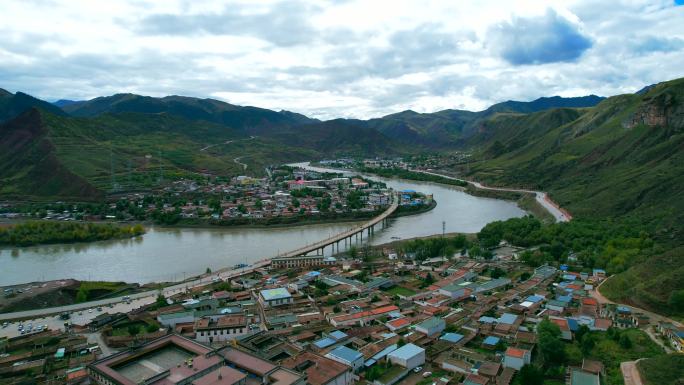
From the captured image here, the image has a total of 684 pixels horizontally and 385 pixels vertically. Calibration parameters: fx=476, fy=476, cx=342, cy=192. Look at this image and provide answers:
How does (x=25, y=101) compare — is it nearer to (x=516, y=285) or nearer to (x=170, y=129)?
(x=170, y=129)

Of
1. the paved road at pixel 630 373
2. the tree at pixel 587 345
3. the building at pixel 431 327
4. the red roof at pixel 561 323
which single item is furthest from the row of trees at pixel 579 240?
the building at pixel 431 327

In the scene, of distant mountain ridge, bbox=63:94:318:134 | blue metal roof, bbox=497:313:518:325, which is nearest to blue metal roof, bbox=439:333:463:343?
blue metal roof, bbox=497:313:518:325

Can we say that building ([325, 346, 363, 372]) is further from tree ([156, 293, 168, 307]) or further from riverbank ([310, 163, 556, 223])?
riverbank ([310, 163, 556, 223])

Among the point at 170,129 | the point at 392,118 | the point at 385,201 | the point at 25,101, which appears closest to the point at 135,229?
the point at 385,201

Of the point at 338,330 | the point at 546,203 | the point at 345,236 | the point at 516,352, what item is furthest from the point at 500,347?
the point at 546,203

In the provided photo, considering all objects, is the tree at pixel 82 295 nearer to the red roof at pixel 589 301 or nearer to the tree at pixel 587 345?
the tree at pixel 587 345

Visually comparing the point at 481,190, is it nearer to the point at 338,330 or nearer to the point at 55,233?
the point at 55,233
